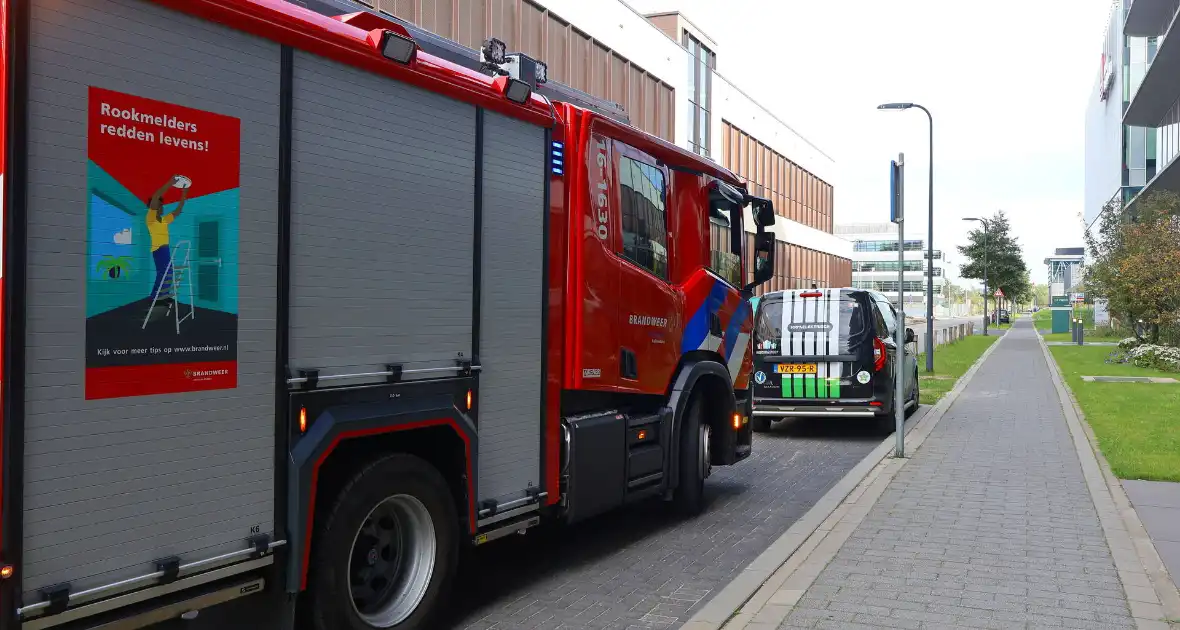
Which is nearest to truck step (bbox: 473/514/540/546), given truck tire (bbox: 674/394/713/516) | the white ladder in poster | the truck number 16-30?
the truck number 16-30

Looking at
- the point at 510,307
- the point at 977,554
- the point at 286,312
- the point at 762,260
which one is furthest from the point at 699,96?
the point at 286,312

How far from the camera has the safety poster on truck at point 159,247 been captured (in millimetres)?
3236

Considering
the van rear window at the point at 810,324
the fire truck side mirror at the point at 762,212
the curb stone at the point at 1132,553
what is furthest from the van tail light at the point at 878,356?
the fire truck side mirror at the point at 762,212

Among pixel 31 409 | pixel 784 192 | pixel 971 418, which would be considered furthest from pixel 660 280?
pixel 784 192

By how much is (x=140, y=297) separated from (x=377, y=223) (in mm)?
1249

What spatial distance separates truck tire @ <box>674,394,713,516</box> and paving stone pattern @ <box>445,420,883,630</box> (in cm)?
14

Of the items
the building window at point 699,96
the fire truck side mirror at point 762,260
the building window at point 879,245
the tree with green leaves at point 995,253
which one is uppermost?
the building window at point 879,245

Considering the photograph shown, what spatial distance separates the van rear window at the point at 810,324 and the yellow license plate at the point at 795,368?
165 millimetres

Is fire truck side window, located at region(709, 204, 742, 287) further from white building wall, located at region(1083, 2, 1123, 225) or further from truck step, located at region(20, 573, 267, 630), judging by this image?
white building wall, located at region(1083, 2, 1123, 225)

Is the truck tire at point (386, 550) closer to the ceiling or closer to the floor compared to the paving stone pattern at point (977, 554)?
closer to the ceiling

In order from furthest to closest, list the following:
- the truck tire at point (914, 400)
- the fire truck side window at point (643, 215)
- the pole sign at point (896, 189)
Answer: the truck tire at point (914, 400) → the pole sign at point (896, 189) → the fire truck side window at point (643, 215)

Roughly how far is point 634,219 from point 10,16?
164 inches

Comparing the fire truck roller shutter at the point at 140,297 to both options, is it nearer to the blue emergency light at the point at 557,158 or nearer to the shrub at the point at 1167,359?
the blue emergency light at the point at 557,158

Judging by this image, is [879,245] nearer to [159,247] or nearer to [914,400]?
[914,400]
